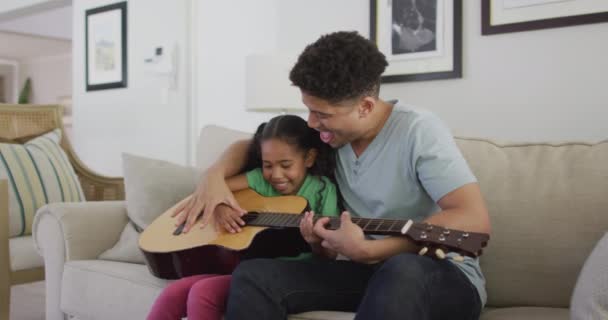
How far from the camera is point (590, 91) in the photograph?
2115mm

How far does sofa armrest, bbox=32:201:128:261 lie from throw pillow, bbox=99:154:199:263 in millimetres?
40

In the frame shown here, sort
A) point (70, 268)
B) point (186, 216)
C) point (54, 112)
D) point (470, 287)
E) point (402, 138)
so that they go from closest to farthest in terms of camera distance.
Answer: point (470, 287) → point (402, 138) → point (186, 216) → point (70, 268) → point (54, 112)

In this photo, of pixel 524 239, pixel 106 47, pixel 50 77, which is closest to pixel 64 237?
pixel 524 239

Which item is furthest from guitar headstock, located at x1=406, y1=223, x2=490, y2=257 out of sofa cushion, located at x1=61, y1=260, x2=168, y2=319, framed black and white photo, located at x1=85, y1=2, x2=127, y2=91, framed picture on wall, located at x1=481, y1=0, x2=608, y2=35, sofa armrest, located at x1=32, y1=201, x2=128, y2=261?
framed black and white photo, located at x1=85, y1=2, x2=127, y2=91

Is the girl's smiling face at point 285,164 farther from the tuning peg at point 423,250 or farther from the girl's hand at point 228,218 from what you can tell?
the tuning peg at point 423,250

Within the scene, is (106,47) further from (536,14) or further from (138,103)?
(536,14)

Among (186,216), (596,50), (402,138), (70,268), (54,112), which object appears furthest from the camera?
(54,112)

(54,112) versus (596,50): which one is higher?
(596,50)

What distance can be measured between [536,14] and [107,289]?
1750mm

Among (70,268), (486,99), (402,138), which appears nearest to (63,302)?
(70,268)

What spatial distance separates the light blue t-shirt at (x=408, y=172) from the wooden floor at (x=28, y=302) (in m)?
1.84

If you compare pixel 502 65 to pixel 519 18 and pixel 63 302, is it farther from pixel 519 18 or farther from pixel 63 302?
pixel 63 302

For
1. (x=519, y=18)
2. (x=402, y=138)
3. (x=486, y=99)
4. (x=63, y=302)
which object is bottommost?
(x=63, y=302)

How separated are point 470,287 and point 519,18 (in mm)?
1391
